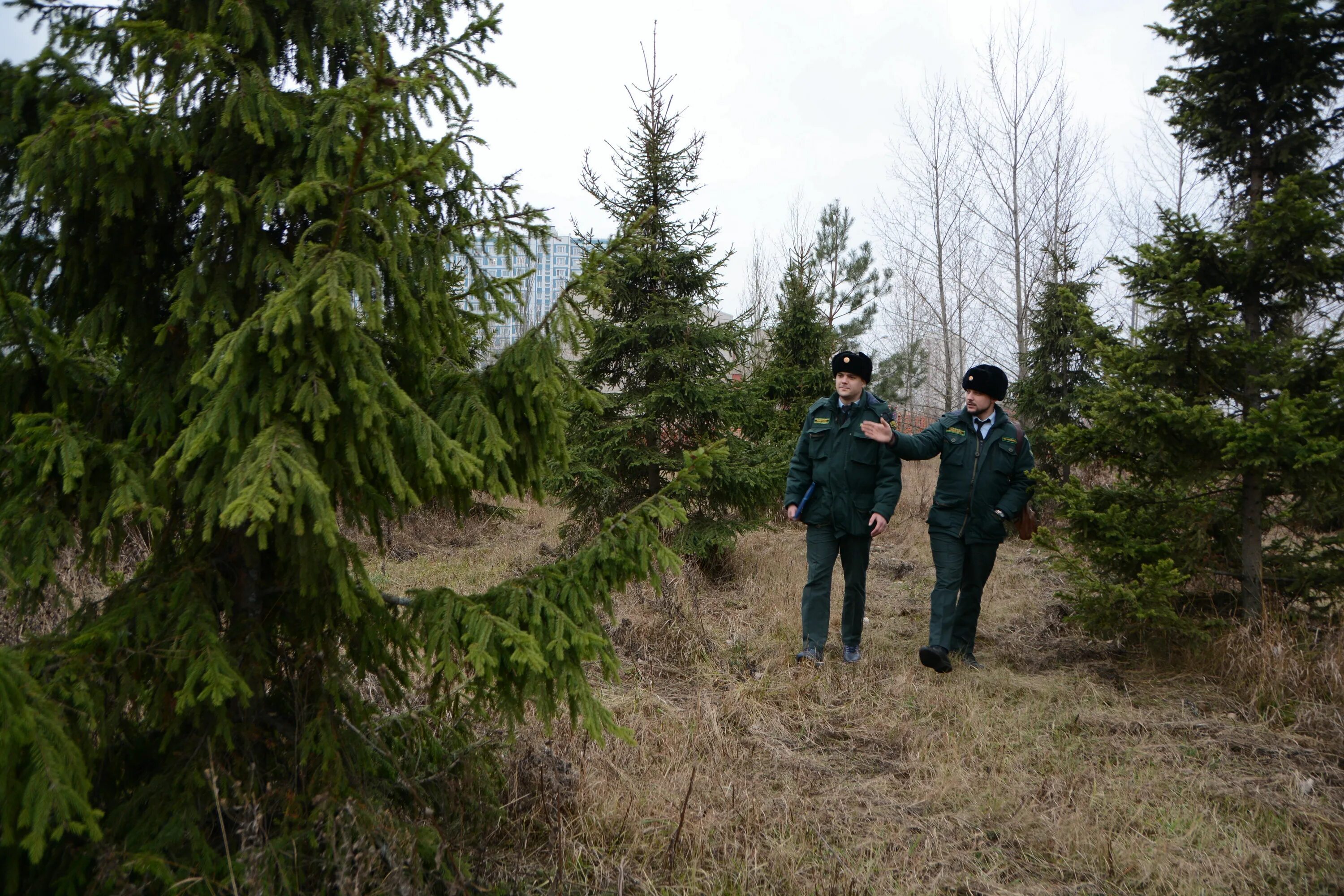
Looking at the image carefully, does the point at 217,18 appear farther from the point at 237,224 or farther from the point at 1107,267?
the point at 1107,267

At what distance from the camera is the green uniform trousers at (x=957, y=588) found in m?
5.30

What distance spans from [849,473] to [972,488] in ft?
2.77

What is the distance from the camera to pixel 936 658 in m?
5.18

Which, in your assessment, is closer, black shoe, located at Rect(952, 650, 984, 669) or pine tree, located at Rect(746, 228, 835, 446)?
black shoe, located at Rect(952, 650, 984, 669)

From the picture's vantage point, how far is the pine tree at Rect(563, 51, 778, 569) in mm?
7715

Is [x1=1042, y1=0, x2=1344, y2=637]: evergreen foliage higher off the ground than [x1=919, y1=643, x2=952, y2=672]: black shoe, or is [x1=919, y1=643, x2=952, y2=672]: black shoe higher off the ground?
Result: [x1=1042, y1=0, x2=1344, y2=637]: evergreen foliage

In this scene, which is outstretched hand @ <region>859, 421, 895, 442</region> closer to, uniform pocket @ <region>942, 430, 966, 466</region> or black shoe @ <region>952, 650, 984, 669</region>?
uniform pocket @ <region>942, 430, 966, 466</region>

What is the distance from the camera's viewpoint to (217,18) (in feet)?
7.94

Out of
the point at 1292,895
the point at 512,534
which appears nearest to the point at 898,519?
the point at 512,534

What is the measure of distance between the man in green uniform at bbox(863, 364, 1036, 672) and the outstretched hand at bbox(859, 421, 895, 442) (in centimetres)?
14

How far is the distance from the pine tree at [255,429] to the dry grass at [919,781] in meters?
0.86

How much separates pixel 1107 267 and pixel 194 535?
47.6ft

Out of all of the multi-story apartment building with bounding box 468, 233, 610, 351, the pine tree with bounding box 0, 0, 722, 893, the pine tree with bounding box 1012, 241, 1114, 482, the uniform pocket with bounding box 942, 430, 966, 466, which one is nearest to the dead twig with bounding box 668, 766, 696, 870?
the pine tree with bounding box 0, 0, 722, 893

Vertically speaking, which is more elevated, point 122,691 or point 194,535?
point 194,535
